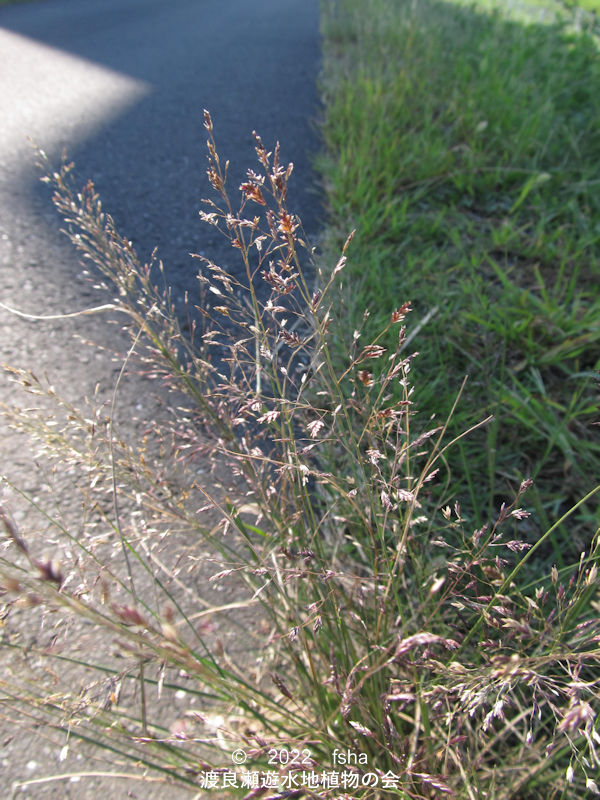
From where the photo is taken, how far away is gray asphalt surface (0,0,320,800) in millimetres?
1367

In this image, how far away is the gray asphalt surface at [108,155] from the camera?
137cm

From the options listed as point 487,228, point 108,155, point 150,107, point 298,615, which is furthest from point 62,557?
point 150,107

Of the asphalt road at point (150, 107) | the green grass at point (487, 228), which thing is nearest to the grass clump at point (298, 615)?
the green grass at point (487, 228)

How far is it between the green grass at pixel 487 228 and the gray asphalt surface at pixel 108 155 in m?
0.43

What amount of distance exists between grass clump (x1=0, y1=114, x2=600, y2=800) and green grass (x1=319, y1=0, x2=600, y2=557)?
0.78 ft

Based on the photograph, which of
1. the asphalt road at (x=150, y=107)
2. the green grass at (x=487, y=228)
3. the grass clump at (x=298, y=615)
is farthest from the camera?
the asphalt road at (x=150, y=107)

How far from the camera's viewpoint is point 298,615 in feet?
3.57

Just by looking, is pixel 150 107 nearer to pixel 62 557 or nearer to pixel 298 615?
pixel 62 557

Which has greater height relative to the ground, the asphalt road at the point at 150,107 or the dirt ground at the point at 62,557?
the asphalt road at the point at 150,107

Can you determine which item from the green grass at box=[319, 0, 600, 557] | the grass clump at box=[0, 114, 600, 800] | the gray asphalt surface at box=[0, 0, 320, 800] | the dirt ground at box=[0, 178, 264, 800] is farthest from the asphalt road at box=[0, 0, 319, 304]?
the grass clump at box=[0, 114, 600, 800]

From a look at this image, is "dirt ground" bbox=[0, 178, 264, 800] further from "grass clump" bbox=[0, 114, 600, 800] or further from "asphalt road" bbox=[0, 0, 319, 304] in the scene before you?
"asphalt road" bbox=[0, 0, 319, 304]

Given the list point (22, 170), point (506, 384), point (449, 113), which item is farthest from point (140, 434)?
point (449, 113)

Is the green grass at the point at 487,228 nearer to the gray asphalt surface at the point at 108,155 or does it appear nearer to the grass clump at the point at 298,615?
the grass clump at the point at 298,615

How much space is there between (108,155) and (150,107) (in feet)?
3.05
